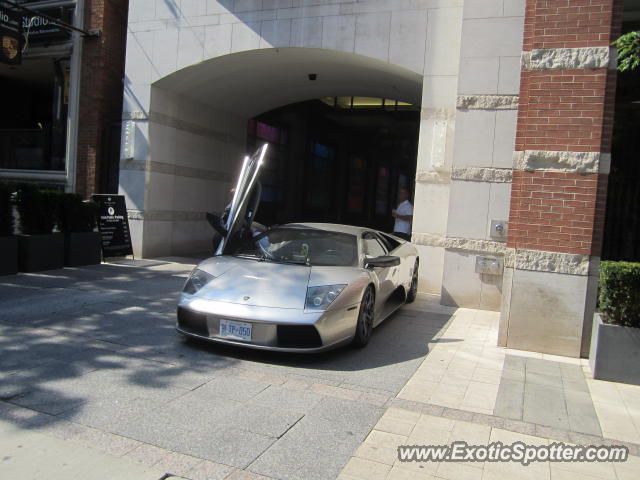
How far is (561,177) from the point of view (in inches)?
230

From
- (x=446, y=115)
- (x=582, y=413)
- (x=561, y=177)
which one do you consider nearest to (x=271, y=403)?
(x=582, y=413)

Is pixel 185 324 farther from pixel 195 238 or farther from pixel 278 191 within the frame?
pixel 278 191

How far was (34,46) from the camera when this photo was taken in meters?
12.9

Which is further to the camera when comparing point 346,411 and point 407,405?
point 407,405

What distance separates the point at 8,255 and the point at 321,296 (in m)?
6.25

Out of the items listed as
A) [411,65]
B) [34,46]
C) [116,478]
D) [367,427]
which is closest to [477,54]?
[411,65]

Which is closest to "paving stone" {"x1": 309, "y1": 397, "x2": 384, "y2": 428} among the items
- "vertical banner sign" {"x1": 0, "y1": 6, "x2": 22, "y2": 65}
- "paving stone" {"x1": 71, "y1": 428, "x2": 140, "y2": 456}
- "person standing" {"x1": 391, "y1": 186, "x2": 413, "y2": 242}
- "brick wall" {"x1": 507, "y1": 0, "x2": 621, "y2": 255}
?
"paving stone" {"x1": 71, "y1": 428, "x2": 140, "y2": 456}

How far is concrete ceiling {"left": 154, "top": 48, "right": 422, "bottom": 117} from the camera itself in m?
10.1

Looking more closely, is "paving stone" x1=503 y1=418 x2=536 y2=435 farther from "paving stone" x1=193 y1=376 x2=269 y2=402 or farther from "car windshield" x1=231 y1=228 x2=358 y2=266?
"car windshield" x1=231 y1=228 x2=358 y2=266

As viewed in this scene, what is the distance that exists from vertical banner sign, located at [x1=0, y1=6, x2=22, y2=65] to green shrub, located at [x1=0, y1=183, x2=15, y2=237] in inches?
159

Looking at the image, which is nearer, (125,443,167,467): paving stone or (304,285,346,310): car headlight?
(125,443,167,467): paving stone

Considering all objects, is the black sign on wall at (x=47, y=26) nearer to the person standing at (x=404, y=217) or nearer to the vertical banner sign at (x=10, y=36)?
the vertical banner sign at (x=10, y=36)

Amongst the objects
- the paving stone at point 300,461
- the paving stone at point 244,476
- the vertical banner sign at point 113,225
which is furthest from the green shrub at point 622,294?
the vertical banner sign at point 113,225

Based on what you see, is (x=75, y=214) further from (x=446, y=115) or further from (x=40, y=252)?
(x=446, y=115)
